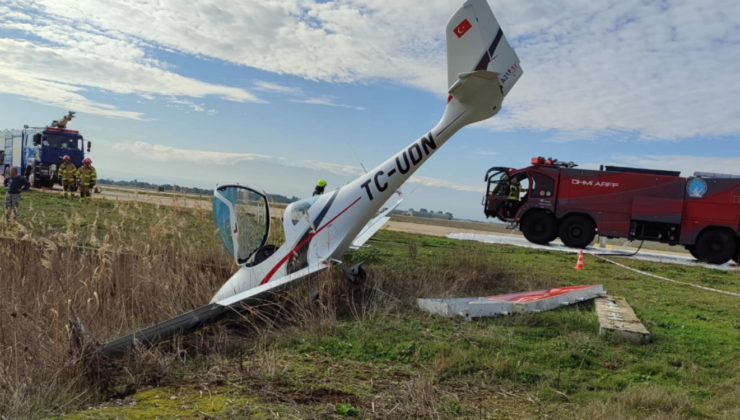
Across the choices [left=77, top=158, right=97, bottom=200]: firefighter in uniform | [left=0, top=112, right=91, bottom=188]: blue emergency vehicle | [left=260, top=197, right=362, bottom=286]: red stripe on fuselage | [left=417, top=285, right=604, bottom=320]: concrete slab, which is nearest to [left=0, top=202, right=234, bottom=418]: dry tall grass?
[left=260, top=197, right=362, bottom=286]: red stripe on fuselage

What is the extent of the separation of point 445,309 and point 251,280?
7.58 ft

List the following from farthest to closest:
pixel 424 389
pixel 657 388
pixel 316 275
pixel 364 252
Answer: pixel 364 252 < pixel 316 275 < pixel 657 388 < pixel 424 389

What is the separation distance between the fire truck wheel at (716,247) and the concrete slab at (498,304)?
11047 mm

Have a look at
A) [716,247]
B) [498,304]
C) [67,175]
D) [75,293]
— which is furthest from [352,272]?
[67,175]

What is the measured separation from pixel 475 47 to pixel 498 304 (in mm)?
3115

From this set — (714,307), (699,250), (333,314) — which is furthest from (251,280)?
(699,250)

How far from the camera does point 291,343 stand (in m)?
4.97

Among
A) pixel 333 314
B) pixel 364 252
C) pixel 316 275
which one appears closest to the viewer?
pixel 333 314

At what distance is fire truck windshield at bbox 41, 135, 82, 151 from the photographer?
26.0 m

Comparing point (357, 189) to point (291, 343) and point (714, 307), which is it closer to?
point (291, 343)

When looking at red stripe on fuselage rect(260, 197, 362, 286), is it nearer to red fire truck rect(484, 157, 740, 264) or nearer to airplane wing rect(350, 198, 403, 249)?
airplane wing rect(350, 198, 403, 249)

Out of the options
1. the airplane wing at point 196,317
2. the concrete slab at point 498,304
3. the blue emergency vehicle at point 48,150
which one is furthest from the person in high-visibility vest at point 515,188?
the blue emergency vehicle at point 48,150

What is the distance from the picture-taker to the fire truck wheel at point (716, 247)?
50.5 ft

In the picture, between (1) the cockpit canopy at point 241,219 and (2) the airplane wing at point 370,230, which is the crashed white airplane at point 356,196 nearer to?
(1) the cockpit canopy at point 241,219
